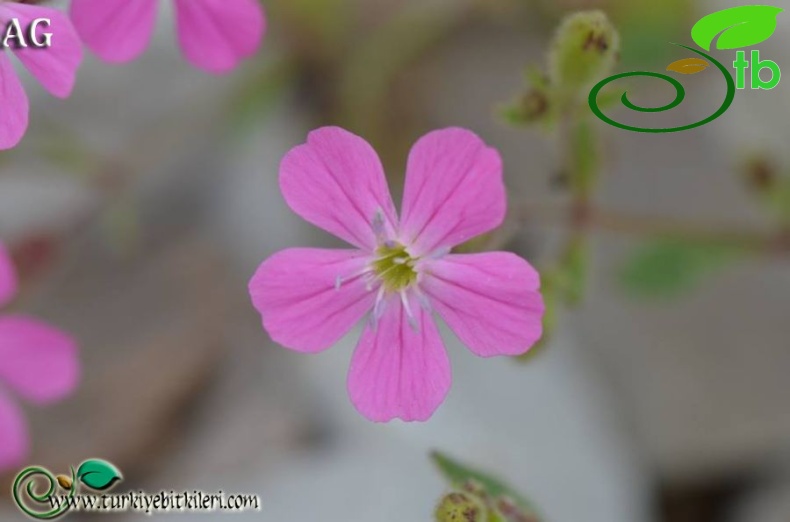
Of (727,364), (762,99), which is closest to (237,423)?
(727,364)

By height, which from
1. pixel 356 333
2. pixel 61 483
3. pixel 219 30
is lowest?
pixel 61 483

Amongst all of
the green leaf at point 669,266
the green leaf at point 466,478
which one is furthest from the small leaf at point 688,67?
the green leaf at point 466,478

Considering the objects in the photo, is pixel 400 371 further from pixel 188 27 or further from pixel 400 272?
pixel 188 27

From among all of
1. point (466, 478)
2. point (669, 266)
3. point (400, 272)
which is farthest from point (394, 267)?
point (669, 266)

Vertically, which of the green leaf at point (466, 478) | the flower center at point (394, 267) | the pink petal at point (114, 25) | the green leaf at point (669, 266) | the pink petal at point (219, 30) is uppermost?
the green leaf at point (669, 266)

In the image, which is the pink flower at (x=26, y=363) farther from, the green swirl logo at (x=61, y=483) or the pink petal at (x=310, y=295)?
the pink petal at (x=310, y=295)

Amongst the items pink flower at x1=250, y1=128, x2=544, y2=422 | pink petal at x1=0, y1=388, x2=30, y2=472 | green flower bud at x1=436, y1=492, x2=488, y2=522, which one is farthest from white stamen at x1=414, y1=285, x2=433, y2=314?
pink petal at x1=0, y1=388, x2=30, y2=472
